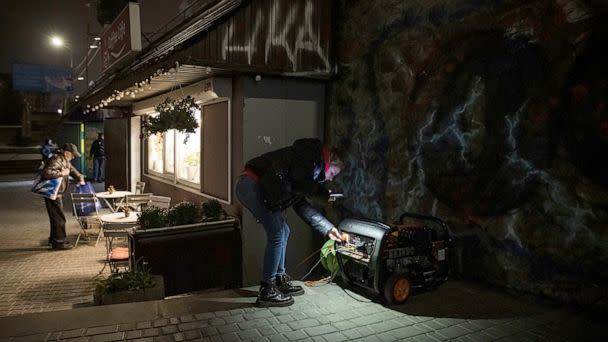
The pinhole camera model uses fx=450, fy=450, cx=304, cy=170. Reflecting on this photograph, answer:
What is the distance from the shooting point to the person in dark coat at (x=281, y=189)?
5.20 metres

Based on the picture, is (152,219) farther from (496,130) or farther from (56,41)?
(56,41)

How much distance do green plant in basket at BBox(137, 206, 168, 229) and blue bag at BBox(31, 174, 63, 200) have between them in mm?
3974

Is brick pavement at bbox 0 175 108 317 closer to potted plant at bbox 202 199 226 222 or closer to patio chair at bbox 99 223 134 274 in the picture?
patio chair at bbox 99 223 134 274

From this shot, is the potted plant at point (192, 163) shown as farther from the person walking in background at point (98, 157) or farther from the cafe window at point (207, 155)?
the person walking in background at point (98, 157)

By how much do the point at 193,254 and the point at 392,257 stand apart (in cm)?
362

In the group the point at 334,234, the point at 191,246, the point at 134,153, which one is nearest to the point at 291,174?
the point at 334,234

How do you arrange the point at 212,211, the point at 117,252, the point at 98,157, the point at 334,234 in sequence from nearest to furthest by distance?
the point at 334,234
the point at 212,211
the point at 117,252
the point at 98,157

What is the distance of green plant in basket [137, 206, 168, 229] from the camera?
736cm

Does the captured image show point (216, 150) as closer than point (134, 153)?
Yes

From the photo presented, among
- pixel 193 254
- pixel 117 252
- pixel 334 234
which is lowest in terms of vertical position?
pixel 117 252

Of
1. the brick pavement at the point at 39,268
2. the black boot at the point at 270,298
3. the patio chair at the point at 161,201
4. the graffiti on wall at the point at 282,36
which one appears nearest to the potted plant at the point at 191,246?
the brick pavement at the point at 39,268

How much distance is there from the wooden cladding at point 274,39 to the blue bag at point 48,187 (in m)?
5.15

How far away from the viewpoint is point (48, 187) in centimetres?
1011

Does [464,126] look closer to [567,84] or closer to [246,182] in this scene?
[567,84]
